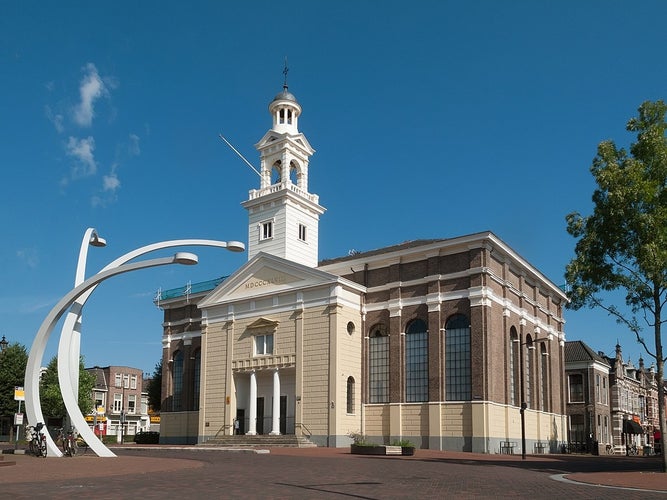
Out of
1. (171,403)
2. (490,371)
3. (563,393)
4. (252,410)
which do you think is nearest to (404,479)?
(490,371)

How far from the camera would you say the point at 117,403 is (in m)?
93.8

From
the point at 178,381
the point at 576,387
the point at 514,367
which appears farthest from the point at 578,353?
the point at 178,381

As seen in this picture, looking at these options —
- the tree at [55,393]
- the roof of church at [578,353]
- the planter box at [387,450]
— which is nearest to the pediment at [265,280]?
the planter box at [387,450]

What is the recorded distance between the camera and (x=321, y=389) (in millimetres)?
45688

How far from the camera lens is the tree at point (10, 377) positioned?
5975 centimetres

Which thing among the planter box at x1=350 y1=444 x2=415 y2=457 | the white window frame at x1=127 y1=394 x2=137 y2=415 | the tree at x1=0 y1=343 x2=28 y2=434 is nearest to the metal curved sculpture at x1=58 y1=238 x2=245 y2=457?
the planter box at x1=350 y1=444 x2=415 y2=457

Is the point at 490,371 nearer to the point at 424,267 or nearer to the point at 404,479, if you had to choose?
the point at 424,267

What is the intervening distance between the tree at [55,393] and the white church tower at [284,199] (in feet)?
74.6

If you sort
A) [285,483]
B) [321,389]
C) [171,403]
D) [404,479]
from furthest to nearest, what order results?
[171,403], [321,389], [404,479], [285,483]

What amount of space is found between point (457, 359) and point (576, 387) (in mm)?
31228

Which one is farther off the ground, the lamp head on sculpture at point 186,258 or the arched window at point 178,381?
the lamp head on sculpture at point 186,258

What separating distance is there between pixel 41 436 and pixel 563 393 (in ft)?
131

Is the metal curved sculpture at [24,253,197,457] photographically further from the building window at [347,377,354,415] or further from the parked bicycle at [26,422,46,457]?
the building window at [347,377,354,415]

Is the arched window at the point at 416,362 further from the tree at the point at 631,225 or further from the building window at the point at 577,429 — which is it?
the building window at the point at 577,429
